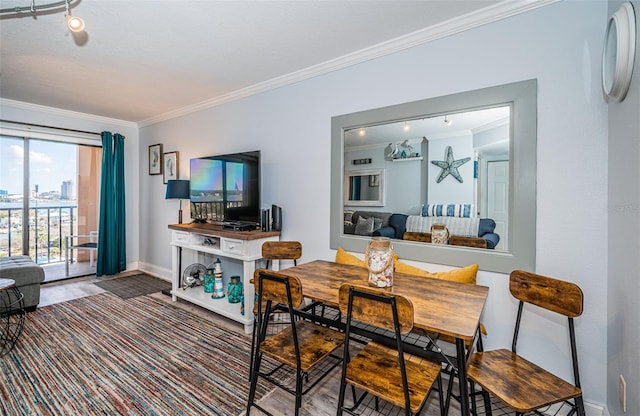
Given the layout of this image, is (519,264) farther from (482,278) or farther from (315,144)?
(315,144)

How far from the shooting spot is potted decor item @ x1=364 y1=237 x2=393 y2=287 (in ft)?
5.13

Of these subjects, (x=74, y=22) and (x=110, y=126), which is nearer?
(x=74, y=22)

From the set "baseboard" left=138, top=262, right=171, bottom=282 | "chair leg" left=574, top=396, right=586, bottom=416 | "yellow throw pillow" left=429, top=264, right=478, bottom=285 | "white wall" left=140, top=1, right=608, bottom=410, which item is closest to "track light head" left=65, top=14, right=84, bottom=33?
"white wall" left=140, top=1, right=608, bottom=410

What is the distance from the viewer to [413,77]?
2.19m

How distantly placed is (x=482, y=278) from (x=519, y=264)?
0.79ft

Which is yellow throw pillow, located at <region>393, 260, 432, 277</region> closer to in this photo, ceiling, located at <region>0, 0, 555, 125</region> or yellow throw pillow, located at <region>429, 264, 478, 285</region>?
yellow throw pillow, located at <region>429, 264, 478, 285</region>

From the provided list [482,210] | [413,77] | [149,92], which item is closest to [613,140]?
[482,210]

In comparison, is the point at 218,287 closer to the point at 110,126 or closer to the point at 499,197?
the point at 499,197

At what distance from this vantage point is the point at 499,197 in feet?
6.22

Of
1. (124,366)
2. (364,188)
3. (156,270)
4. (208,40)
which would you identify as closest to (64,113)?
(156,270)

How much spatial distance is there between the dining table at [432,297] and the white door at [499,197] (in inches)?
17.7

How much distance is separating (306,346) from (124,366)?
1591 mm

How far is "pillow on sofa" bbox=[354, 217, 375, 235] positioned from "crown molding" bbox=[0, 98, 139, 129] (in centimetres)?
457

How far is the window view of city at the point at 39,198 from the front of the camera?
12.7ft
